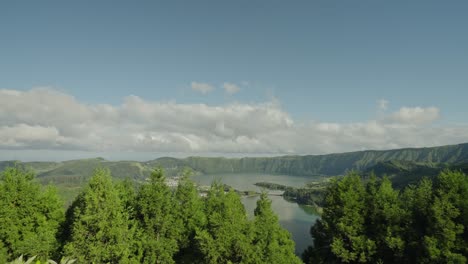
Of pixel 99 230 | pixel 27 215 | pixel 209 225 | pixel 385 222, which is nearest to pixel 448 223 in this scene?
pixel 385 222

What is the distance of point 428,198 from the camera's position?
33438 mm

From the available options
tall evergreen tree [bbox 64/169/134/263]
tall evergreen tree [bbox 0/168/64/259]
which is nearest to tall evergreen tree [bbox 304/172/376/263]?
tall evergreen tree [bbox 64/169/134/263]

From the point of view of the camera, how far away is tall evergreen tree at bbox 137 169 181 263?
31.5 m

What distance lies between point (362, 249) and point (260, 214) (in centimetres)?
1268

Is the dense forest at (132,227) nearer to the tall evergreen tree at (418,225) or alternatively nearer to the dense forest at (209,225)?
the dense forest at (209,225)

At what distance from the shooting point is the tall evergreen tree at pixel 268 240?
1171 inches

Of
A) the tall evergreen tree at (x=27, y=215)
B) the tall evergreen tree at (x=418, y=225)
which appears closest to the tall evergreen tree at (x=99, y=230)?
the tall evergreen tree at (x=27, y=215)

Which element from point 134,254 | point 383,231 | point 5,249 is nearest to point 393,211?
point 383,231

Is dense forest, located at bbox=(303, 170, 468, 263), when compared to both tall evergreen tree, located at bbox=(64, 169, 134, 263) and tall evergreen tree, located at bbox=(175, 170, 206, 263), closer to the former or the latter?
tall evergreen tree, located at bbox=(175, 170, 206, 263)

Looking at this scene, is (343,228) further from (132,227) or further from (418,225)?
(132,227)

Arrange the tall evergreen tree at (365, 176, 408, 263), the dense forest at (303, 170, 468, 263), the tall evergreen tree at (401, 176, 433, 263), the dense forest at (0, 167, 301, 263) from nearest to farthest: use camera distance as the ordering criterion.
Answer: the dense forest at (0, 167, 301, 263)
the dense forest at (303, 170, 468, 263)
the tall evergreen tree at (401, 176, 433, 263)
the tall evergreen tree at (365, 176, 408, 263)

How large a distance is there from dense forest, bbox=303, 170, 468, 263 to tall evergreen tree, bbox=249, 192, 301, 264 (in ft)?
18.8

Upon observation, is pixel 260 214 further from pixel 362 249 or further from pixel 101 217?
pixel 101 217

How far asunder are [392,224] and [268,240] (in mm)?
15485
